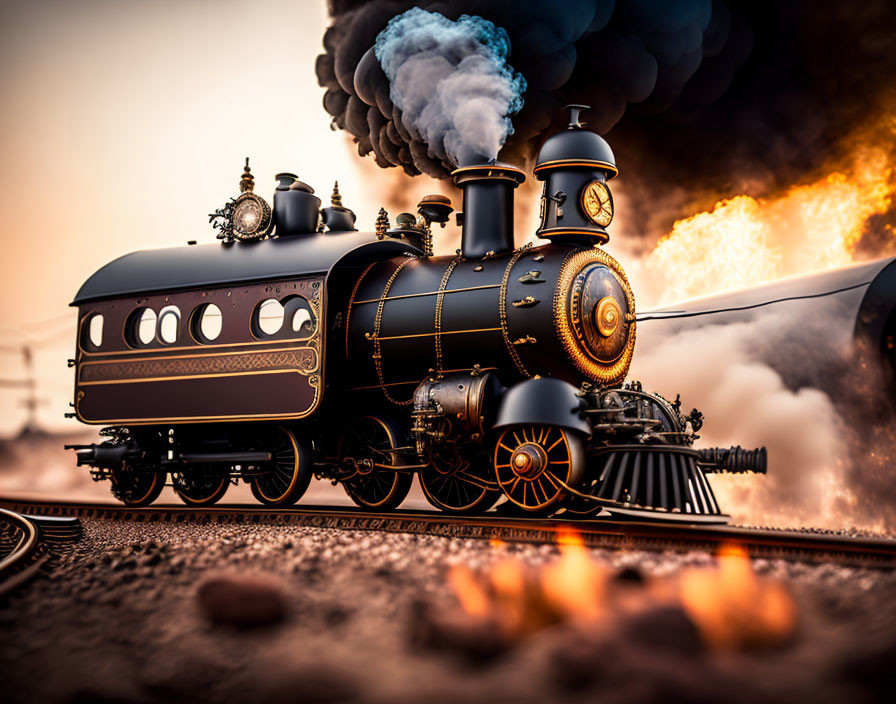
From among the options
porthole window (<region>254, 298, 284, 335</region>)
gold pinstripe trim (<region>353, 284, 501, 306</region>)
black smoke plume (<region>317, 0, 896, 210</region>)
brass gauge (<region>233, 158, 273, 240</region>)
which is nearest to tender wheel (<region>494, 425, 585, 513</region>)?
gold pinstripe trim (<region>353, 284, 501, 306</region>)

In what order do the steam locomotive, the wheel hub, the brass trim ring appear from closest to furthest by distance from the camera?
the wheel hub
the steam locomotive
the brass trim ring

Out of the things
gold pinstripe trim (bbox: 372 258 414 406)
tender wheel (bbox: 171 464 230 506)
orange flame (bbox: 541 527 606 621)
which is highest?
gold pinstripe trim (bbox: 372 258 414 406)

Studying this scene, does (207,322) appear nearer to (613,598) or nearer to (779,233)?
(613,598)

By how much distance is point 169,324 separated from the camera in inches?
415

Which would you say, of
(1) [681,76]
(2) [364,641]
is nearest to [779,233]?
(1) [681,76]

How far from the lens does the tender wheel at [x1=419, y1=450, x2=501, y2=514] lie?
8586 mm

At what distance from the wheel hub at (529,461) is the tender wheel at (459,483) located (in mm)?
638

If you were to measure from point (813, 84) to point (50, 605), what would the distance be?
1297cm

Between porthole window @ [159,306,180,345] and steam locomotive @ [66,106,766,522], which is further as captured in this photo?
porthole window @ [159,306,180,345]

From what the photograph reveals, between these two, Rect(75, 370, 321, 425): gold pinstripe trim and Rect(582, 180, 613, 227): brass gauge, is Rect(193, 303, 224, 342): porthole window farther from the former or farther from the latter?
Rect(582, 180, 613, 227): brass gauge

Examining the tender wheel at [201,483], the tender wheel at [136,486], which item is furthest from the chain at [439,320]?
→ the tender wheel at [136,486]

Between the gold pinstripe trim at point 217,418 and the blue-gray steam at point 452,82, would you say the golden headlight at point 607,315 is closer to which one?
the blue-gray steam at point 452,82

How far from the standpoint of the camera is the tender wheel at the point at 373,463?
9250mm

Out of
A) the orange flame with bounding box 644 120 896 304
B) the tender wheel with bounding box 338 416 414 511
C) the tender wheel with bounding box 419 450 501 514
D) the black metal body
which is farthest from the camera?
the orange flame with bounding box 644 120 896 304
